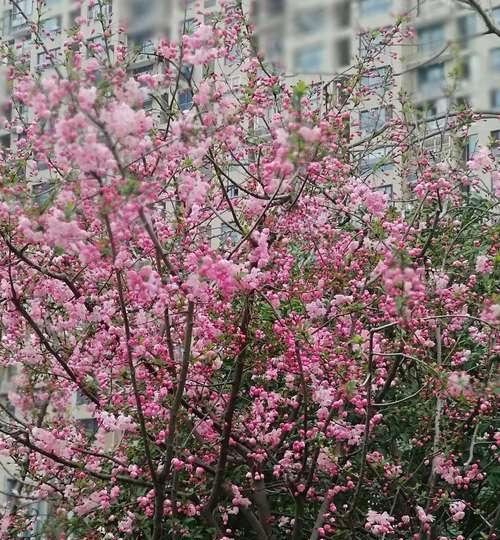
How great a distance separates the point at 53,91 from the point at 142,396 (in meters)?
2.47

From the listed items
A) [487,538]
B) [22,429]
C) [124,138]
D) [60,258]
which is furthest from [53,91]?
[487,538]

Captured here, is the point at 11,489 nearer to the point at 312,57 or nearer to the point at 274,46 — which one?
the point at 274,46

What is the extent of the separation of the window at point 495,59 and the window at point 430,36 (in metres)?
0.83

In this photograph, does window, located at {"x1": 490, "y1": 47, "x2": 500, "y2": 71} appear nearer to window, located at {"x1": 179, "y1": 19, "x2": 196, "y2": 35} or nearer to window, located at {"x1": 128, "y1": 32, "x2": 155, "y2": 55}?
window, located at {"x1": 179, "y1": 19, "x2": 196, "y2": 35}

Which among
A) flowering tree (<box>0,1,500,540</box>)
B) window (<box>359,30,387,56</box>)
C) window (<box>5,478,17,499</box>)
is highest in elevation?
window (<box>359,30,387,56</box>)

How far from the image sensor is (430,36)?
23.3ft

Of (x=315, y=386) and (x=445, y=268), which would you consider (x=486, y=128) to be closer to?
(x=445, y=268)

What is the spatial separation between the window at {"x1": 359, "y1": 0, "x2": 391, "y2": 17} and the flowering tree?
18.1 inches

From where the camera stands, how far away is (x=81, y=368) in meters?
6.08

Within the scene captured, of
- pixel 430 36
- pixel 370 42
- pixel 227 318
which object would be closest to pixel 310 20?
pixel 430 36

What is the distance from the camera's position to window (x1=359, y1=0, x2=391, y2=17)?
764 centimetres

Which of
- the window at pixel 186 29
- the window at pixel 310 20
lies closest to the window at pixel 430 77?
the window at pixel 310 20

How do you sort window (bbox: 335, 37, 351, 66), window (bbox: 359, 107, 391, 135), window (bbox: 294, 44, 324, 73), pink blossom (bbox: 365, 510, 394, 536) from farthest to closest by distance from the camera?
window (bbox: 359, 107, 391, 135)
window (bbox: 335, 37, 351, 66)
window (bbox: 294, 44, 324, 73)
pink blossom (bbox: 365, 510, 394, 536)

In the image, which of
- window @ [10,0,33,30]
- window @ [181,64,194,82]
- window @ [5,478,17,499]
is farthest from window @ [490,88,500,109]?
window @ [5,478,17,499]
